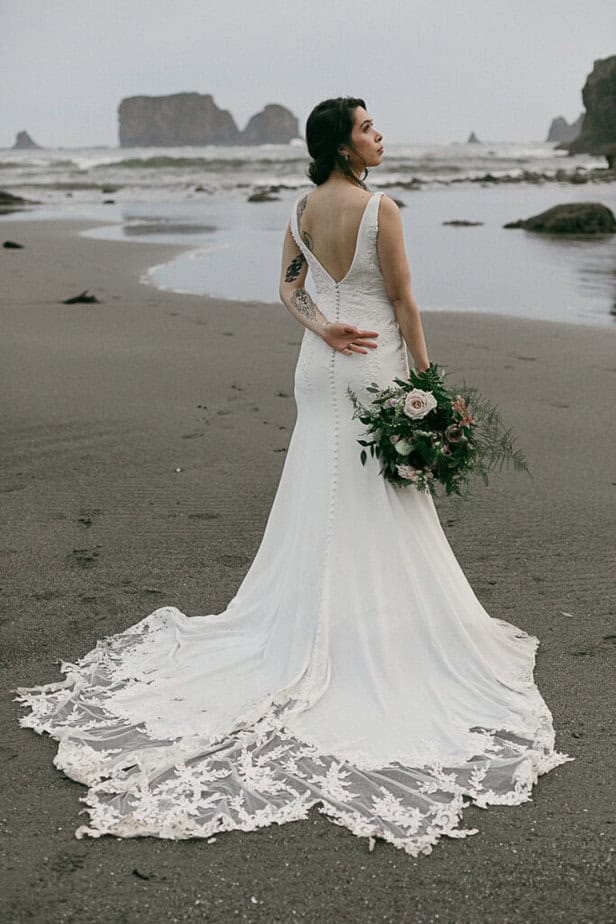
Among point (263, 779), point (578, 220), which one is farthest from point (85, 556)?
point (578, 220)

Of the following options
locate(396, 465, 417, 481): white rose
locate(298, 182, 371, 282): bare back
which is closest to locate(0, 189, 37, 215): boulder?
locate(298, 182, 371, 282): bare back

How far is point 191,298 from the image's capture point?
44.9ft

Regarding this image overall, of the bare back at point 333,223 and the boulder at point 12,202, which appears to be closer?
the bare back at point 333,223

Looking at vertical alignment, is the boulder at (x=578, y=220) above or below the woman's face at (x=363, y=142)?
below

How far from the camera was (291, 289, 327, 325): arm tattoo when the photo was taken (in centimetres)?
413

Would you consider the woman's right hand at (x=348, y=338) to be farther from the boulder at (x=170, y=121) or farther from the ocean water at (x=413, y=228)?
the boulder at (x=170, y=121)

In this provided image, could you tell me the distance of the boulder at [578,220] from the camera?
70.6ft

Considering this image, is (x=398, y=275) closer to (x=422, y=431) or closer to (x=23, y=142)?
(x=422, y=431)

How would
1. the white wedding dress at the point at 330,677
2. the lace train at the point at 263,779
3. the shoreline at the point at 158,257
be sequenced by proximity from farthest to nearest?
the shoreline at the point at 158,257 < the white wedding dress at the point at 330,677 < the lace train at the point at 263,779

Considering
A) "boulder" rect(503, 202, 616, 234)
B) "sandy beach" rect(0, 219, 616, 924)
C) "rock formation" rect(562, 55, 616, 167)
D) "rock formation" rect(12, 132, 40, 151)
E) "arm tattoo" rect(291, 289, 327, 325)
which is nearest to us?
"sandy beach" rect(0, 219, 616, 924)

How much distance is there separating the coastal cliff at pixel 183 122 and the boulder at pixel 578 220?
10999 centimetres

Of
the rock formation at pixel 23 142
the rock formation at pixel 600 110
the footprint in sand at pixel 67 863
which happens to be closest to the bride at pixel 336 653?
the footprint in sand at pixel 67 863

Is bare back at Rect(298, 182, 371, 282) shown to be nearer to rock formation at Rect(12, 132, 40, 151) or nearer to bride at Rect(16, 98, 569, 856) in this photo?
bride at Rect(16, 98, 569, 856)

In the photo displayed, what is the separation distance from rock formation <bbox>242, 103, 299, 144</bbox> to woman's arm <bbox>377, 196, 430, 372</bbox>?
132901 mm
